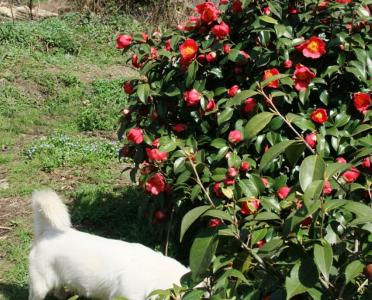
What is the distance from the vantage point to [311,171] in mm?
1588

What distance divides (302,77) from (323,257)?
2043 millimetres

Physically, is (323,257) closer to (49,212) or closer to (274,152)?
(274,152)

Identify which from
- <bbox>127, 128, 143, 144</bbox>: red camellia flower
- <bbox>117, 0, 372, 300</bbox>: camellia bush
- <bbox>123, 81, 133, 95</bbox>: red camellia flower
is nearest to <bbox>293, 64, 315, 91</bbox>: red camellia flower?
<bbox>117, 0, 372, 300</bbox>: camellia bush

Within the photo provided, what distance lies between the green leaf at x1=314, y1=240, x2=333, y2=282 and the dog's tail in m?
2.74

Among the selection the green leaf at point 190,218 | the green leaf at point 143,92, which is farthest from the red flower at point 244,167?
the green leaf at point 190,218

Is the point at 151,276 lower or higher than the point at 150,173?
lower

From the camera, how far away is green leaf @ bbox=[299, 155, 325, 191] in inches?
61.7

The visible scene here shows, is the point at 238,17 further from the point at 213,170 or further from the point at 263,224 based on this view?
the point at 263,224

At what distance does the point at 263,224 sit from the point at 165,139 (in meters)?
1.77

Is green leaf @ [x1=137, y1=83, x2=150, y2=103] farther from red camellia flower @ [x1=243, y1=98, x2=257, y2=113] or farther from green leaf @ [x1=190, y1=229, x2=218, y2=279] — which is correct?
green leaf @ [x1=190, y1=229, x2=218, y2=279]

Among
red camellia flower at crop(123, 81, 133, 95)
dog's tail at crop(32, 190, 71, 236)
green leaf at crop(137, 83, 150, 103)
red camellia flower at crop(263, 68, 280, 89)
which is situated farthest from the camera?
red camellia flower at crop(123, 81, 133, 95)

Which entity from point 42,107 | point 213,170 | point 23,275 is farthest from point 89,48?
point 213,170

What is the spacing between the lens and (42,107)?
8.12 m

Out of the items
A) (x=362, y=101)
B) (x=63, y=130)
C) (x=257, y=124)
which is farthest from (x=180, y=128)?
(x=63, y=130)
